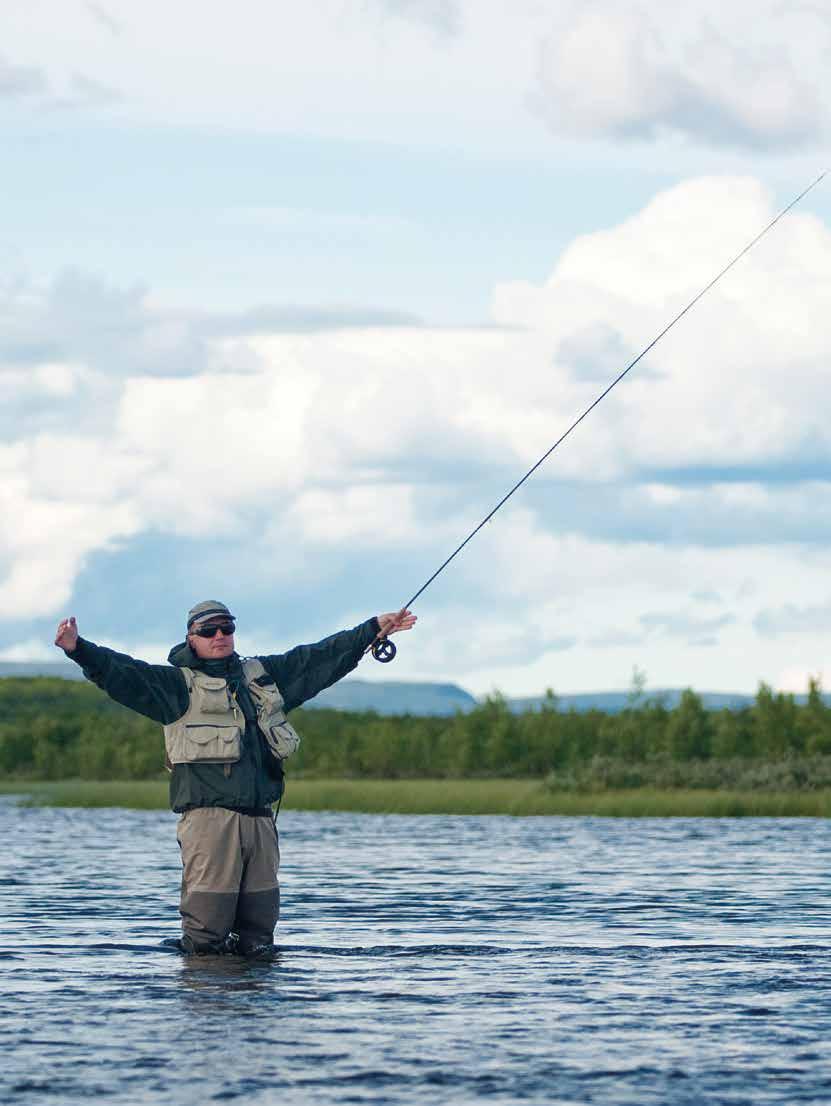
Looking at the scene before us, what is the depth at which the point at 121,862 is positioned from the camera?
2897 cm

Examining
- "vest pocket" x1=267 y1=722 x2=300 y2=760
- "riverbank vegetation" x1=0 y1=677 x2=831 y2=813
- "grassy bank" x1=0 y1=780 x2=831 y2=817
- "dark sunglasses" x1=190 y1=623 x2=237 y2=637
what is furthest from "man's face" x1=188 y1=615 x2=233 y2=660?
"riverbank vegetation" x1=0 y1=677 x2=831 y2=813

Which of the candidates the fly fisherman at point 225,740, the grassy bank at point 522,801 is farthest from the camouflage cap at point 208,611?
the grassy bank at point 522,801

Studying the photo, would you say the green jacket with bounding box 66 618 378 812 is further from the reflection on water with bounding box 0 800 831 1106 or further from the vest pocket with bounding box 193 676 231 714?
the reflection on water with bounding box 0 800 831 1106

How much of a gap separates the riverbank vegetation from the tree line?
0.06 m

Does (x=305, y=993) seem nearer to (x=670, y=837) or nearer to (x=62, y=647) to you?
(x=62, y=647)

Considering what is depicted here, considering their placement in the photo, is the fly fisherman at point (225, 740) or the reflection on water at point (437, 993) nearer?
the reflection on water at point (437, 993)

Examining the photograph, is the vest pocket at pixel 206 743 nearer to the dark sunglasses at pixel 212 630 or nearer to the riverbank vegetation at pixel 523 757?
the dark sunglasses at pixel 212 630

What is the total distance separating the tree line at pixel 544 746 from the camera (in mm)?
57281

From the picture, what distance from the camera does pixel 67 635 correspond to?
11.7 metres

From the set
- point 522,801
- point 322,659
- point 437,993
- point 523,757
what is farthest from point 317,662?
point 523,757

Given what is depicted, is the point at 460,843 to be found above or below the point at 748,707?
below

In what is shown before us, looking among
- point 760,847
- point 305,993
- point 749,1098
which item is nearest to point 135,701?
point 305,993

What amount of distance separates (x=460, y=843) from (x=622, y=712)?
43.6 meters

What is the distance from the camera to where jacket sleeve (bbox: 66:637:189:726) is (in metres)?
12.0
